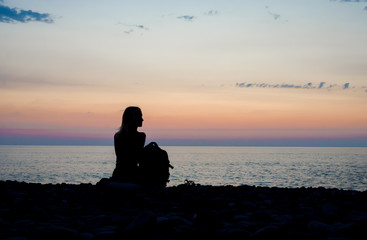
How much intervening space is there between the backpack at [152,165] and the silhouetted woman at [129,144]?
0.16m

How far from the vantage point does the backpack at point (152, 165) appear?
8.41 meters

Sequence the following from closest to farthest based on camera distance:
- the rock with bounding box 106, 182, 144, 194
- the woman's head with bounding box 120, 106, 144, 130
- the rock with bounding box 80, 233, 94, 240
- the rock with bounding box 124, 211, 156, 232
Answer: the rock with bounding box 80, 233, 94, 240, the rock with bounding box 124, 211, 156, 232, the rock with bounding box 106, 182, 144, 194, the woman's head with bounding box 120, 106, 144, 130

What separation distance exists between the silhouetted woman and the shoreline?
0.59m

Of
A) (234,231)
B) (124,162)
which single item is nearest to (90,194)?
(124,162)

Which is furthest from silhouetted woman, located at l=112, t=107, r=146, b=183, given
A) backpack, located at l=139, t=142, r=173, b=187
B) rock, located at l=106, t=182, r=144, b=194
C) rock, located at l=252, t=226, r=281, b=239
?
rock, located at l=252, t=226, r=281, b=239

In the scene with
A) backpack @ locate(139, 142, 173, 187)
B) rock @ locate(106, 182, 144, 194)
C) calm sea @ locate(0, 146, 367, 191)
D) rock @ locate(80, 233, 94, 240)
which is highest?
backpack @ locate(139, 142, 173, 187)

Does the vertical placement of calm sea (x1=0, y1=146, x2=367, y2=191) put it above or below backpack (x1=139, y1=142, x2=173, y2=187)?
below

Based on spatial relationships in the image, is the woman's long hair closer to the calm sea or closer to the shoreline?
the shoreline

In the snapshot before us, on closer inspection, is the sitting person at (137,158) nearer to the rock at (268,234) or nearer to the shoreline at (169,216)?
the shoreline at (169,216)

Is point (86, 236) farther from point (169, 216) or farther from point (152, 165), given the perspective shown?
point (152, 165)

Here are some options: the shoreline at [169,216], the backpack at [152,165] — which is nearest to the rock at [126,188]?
the shoreline at [169,216]

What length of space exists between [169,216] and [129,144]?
332 centimetres

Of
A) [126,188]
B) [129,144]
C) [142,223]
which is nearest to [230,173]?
[129,144]

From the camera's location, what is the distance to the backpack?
841 centimetres
